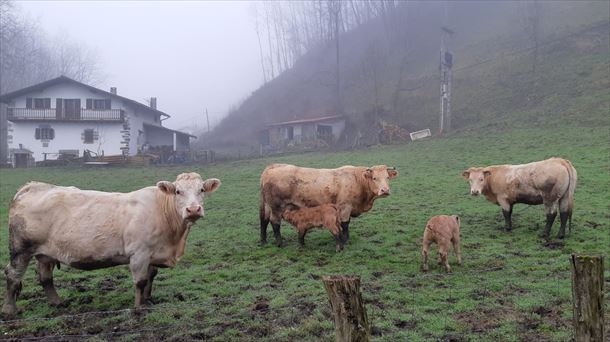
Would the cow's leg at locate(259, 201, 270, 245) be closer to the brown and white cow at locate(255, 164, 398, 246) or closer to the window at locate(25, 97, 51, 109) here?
the brown and white cow at locate(255, 164, 398, 246)

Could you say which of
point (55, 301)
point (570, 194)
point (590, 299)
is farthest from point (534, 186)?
point (55, 301)

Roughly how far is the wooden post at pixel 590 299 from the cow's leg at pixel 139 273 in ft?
17.2

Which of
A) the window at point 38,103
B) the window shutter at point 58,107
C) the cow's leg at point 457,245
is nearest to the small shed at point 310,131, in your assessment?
the window shutter at point 58,107

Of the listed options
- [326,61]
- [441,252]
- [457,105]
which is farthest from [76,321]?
[326,61]

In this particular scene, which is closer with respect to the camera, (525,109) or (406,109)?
(525,109)

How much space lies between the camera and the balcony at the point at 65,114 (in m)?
41.5

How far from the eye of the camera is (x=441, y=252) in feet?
27.9

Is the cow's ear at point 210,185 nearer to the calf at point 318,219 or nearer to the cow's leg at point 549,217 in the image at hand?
the calf at point 318,219

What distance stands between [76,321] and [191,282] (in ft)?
Answer: 7.02

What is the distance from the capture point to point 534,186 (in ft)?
37.7

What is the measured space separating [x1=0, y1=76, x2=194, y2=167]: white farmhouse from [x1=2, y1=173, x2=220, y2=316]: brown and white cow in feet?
112

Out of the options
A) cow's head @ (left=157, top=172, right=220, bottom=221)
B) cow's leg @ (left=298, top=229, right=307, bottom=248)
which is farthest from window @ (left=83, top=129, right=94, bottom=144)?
cow's head @ (left=157, top=172, right=220, bottom=221)

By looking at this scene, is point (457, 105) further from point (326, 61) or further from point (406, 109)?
point (326, 61)

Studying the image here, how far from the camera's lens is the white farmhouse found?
1638 inches
